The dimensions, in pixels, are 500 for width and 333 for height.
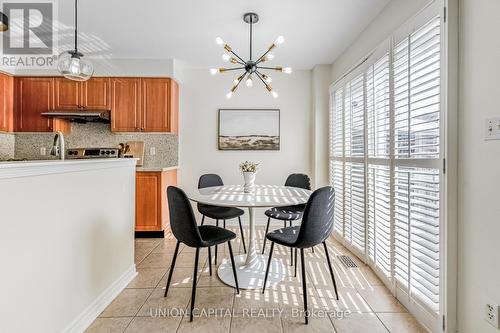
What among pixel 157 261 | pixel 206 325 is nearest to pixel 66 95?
pixel 157 261

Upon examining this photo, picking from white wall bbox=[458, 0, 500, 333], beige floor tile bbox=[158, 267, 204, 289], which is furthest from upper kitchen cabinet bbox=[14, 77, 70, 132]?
white wall bbox=[458, 0, 500, 333]

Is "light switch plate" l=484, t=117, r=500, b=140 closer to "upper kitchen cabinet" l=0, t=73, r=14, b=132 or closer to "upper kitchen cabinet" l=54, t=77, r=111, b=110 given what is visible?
"upper kitchen cabinet" l=54, t=77, r=111, b=110

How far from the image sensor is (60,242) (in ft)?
4.92

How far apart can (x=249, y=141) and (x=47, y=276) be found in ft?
10.1

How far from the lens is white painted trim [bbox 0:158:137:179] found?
1.17m

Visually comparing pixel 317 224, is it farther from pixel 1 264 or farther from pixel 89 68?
pixel 89 68

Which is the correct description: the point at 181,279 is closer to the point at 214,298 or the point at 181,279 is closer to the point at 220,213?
the point at 214,298

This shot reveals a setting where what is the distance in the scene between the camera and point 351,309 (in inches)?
75.2

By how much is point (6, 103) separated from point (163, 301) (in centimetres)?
378

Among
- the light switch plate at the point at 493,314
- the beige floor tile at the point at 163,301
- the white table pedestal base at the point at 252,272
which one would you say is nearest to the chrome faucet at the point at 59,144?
the beige floor tile at the point at 163,301

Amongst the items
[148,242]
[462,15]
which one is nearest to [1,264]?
[148,242]

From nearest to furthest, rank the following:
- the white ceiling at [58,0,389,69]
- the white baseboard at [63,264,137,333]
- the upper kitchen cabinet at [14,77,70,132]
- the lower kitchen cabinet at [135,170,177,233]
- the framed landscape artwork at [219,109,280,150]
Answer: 1. the white baseboard at [63,264,137,333]
2. the white ceiling at [58,0,389,69]
3. the lower kitchen cabinet at [135,170,177,233]
4. the upper kitchen cabinet at [14,77,70,132]
5. the framed landscape artwork at [219,109,280,150]

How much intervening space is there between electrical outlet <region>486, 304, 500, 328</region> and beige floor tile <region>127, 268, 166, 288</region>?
89.8 inches

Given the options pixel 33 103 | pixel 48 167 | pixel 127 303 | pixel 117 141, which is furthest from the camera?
pixel 117 141
